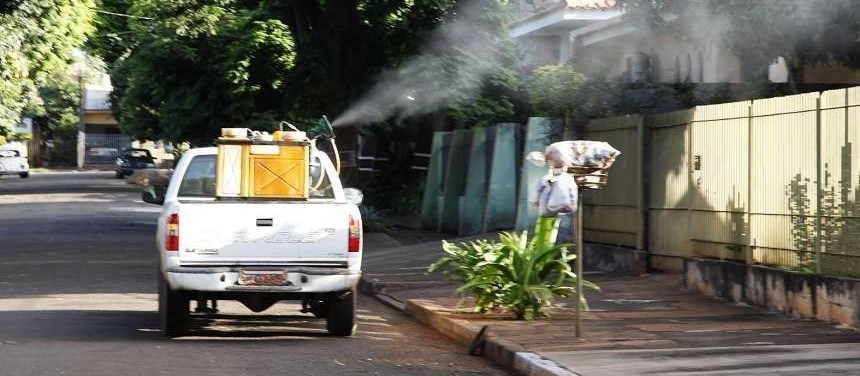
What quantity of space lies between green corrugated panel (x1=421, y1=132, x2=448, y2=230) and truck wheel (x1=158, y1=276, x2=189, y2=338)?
54.3 feet

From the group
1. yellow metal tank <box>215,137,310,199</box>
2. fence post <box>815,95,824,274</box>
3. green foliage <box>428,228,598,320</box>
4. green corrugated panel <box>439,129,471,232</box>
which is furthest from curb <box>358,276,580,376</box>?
green corrugated panel <box>439,129,471,232</box>

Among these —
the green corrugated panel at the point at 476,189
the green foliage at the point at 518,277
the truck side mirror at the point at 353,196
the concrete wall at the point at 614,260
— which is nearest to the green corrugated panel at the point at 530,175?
the concrete wall at the point at 614,260

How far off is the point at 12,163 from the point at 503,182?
171ft

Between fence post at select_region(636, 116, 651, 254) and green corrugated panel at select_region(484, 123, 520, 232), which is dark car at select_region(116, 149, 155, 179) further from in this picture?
fence post at select_region(636, 116, 651, 254)

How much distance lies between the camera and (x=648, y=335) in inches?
485

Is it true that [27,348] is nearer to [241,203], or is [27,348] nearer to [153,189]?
[241,203]

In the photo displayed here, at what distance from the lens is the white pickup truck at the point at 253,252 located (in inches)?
485

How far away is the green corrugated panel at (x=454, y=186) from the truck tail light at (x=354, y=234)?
1529 cm

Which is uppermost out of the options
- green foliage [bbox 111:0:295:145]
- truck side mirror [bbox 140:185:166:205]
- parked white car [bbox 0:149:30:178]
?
green foliage [bbox 111:0:295:145]

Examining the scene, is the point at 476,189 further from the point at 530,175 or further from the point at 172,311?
the point at 172,311

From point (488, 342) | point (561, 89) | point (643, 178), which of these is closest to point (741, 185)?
point (643, 178)

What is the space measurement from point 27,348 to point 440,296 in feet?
19.0

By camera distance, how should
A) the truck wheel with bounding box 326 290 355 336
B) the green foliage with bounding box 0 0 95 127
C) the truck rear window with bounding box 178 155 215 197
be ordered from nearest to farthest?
1. the truck wheel with bounding box 326 290 355 336
2. the truck rear window with bounding box 178 155 215 197
3. the green foliage with bounding box 0 0 95 127

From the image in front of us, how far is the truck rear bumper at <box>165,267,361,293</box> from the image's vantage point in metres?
12.3
